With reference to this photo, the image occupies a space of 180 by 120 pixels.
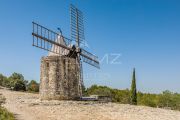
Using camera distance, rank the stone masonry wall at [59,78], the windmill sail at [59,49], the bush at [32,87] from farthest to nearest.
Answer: the bush at [32,87] → the windmill sail at [59,49] → the stone masonry wall at [59,78]

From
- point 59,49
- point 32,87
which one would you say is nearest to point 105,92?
point 32,87

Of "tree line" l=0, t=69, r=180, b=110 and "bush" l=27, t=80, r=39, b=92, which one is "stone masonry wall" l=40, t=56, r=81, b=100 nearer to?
"tree line" l=0, t=69, r=180, b=110

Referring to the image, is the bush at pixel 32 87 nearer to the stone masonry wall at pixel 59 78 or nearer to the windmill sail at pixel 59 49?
the windmill sail at pixel 59 49

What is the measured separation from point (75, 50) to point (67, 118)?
38.4 feet

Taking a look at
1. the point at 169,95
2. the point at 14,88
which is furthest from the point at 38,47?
the point at 169,95

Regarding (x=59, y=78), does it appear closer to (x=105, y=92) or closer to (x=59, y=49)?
(x=59, y=49)

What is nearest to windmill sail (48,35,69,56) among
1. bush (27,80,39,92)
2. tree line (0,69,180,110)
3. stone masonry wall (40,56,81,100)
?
stone masonry wall (40,56,81,100)

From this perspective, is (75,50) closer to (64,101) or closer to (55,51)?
(55,51)

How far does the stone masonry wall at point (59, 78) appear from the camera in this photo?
25047 mm

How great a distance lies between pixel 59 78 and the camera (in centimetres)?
2506

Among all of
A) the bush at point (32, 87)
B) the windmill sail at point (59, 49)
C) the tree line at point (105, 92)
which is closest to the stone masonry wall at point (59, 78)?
the windmill sail at point (59, 49)

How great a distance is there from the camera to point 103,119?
651 inches

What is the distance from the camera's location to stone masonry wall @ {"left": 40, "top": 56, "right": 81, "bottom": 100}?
2505 cm

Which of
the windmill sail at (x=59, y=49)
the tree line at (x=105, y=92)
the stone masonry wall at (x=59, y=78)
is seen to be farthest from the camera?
the tree line at (x=105, y=92)
